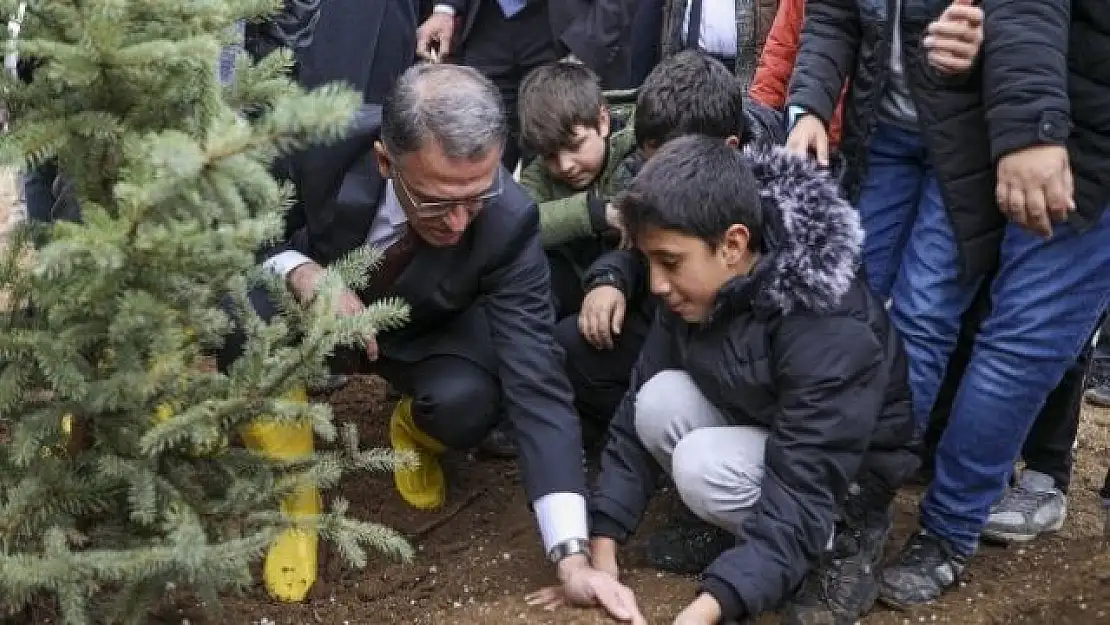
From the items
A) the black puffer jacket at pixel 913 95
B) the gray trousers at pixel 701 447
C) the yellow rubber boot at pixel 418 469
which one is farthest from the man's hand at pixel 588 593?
the black puffer jacket at pixel 913 95

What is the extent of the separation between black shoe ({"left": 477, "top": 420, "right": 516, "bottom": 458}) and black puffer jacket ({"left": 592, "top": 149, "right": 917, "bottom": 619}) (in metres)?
1.11

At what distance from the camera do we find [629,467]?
10.1 ft

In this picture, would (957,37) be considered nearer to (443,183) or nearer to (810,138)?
(810,138)

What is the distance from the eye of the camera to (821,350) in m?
2.76

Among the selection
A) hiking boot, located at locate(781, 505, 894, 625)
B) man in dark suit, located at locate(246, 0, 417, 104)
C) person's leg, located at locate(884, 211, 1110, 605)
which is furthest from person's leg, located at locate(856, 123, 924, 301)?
man in dark suit, located at locate(246, 0, 417, 104)

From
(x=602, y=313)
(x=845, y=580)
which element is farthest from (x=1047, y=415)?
(x=602, y=313)

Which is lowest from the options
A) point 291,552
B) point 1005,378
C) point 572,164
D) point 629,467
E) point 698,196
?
point 291,552

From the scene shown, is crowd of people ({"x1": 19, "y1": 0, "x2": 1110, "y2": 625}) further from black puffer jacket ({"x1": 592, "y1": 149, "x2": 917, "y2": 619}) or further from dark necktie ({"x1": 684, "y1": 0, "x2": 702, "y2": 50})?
dark necktie ({"x1": 684, "y1": 0, "x2": 702, "y2": 50})

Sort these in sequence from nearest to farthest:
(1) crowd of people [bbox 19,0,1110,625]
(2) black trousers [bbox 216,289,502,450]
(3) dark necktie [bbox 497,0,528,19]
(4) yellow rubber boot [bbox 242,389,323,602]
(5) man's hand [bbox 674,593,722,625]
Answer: (5) man's hand [bbox 674,593,722,625] < (1) crowd of people [bbox 19,0,1110,625] < (4) yellow rubber boot [bbox 242,389,323,602] < (2) black trousers [bbox 216,289,502,450] < (3) dark necktie [bbox 497,0,528,19]

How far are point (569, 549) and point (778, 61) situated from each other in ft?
6.32

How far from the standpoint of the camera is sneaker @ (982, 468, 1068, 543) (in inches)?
137

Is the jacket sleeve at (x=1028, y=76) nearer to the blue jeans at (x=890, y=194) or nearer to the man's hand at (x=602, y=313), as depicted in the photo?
the blue jeans at (x=890, y=194)

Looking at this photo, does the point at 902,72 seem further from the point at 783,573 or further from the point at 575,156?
the point at 783,573

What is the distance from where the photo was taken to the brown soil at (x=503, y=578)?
2.99 metres
